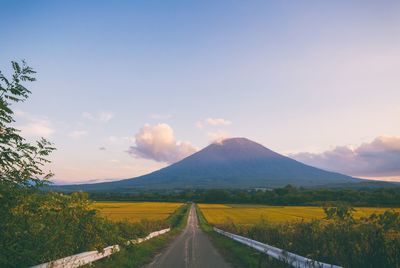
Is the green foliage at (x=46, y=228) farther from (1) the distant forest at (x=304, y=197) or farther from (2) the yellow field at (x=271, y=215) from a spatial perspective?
(1) the distant forest at (x=304, y=197)

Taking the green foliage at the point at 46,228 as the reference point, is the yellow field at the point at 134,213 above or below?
below

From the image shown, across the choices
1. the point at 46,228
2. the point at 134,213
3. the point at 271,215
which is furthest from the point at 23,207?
the point at 134,213

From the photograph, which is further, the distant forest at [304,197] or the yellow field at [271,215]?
the distant forest at [304,197]

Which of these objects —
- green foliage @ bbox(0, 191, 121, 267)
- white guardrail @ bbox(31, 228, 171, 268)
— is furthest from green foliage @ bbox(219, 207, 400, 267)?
green foliage @ bbox(0, 191, 121, 267)

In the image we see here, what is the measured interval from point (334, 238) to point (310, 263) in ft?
3.87

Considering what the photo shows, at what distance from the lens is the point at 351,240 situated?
10562 mm

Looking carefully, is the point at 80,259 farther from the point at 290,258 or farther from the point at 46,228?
the point at 290,258

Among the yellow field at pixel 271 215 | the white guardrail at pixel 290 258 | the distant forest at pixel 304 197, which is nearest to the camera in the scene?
the white guardrail at pixel 290 258

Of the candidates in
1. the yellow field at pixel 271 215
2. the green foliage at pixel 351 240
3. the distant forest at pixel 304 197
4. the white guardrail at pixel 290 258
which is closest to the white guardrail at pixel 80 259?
the white guardrail at pixel 290 258

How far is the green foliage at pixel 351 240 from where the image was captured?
931cm

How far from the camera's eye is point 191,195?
156 metres

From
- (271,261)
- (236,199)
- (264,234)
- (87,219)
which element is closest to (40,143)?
(87,219)

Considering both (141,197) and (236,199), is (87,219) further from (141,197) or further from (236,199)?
(141,197)

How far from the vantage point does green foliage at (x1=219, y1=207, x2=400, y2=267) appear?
9312 mm
